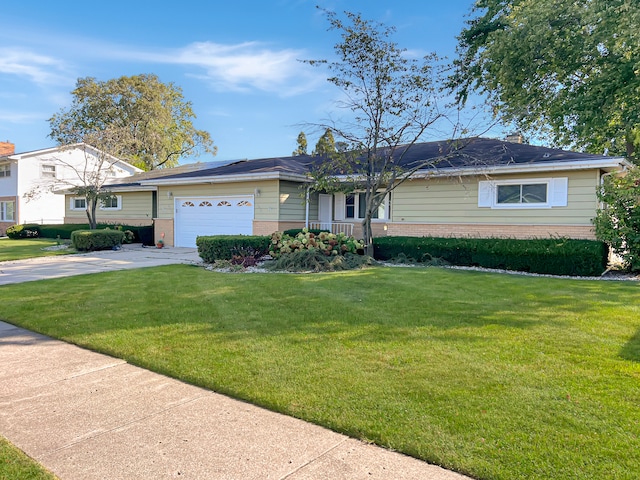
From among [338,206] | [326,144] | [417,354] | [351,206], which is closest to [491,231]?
[351,206]

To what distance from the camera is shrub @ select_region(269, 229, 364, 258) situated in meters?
11.9

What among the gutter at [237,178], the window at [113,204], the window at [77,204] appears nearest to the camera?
the gutter at [237,178]

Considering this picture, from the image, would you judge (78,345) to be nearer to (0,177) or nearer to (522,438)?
(522,438)

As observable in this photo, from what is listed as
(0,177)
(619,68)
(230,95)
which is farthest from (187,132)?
(619,68)

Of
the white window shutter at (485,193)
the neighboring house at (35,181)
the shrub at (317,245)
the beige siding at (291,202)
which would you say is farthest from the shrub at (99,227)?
the white window shutter at (485,193)

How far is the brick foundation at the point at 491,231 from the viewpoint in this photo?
1220cm

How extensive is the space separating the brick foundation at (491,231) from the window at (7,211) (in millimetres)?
26727

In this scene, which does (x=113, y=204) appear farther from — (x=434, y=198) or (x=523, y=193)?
(x=523, y=193)

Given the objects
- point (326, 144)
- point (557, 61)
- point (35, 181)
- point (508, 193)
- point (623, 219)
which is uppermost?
point (557, 61)

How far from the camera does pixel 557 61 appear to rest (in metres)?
15.0

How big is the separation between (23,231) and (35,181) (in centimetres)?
523

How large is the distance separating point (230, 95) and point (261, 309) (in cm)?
1791

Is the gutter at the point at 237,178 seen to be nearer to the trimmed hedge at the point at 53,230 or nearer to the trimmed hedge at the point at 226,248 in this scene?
the trimmed hedge at the point at 226,248

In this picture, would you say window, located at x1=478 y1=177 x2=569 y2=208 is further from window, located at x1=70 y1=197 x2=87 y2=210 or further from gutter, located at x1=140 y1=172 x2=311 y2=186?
window, located at x1=70 y1=197 x2=87 y2=210
